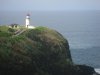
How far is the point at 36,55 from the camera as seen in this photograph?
45.8 m

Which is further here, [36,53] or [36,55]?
[36,53]

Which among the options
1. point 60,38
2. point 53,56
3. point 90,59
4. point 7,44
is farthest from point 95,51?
point 7,44

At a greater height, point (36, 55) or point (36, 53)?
point (36, 53)

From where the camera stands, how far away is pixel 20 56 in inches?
1660

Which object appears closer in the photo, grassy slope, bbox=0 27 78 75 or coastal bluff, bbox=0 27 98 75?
coastal bluff, bbox=0 27 98 75

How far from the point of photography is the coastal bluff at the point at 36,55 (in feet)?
134

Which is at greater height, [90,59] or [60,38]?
[60,38]

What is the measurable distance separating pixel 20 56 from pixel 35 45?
6600 millimetres

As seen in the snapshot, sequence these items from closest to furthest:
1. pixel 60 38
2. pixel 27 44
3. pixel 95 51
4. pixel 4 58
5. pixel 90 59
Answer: pixel 4 58 → pixel 27 44 → pixel 60 38 → pixel 90 59 → pixel 95 51

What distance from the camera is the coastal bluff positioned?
40.8 meters

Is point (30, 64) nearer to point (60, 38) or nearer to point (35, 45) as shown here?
point (35, 45)

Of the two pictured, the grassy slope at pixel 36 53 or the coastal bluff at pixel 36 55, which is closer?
the coastal bluff at pixel 36 55

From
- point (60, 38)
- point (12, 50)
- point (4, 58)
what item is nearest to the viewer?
point (4, 58)

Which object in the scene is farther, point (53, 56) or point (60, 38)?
point (60, 38)
